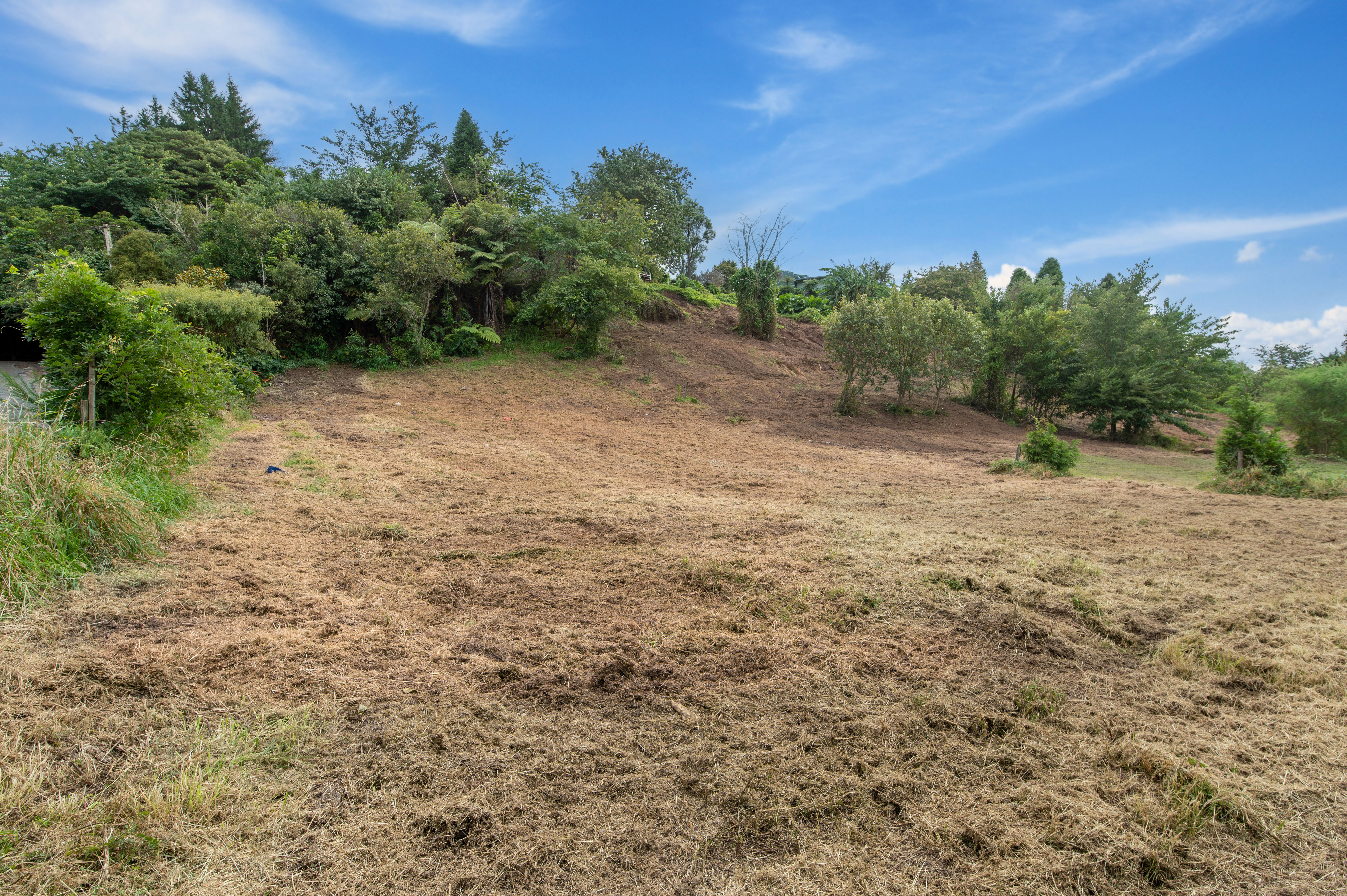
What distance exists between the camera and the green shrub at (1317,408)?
12969 millimetres

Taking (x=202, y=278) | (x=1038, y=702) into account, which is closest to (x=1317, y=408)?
(x=1038, y=702)

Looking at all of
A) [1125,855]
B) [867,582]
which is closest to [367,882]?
[1125,855]

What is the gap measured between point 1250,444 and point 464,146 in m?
27.2

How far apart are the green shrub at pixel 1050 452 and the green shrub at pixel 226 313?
15.4 metres

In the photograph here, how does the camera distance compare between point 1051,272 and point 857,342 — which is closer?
point 857,342

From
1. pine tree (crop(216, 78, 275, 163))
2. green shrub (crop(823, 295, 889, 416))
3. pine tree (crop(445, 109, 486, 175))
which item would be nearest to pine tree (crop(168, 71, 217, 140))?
pine tree (crop(216, 78, 275, 163))

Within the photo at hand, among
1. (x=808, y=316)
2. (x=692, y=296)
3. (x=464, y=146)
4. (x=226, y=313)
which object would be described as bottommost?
(x=226, y=313)

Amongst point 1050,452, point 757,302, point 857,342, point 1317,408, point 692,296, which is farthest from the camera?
point 692,296

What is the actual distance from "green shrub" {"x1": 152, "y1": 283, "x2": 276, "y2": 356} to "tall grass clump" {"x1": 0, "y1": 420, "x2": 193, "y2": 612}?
8.25 meters

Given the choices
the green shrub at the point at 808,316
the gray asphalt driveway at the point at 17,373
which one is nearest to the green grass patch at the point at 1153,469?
the gray asphalt driveway at the point at 17,373

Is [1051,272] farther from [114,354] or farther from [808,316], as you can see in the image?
[114,354]

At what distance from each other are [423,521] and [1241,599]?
6834 mm

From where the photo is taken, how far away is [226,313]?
41.2ft

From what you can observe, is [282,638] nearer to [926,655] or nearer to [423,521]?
[423,521]
